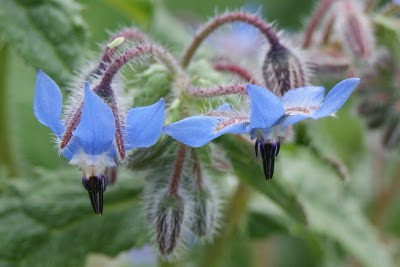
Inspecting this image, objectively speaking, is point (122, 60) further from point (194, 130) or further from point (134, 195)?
point (134, 195)

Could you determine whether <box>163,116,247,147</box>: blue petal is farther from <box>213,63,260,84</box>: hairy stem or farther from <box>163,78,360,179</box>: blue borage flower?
<box>213,63,260,84</box>: hairy stem

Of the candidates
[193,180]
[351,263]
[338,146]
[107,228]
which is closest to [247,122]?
[193,180]

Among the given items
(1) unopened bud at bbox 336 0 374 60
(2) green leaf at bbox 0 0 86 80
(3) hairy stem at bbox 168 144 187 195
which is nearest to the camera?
(3) hairy stem at bbox 168 144 187 195

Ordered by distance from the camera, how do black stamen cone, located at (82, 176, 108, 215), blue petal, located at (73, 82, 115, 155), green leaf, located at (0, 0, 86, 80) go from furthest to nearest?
green leaf, located at (0, 0, 86, 80)
black stamen cone, located at (82, 176, 108, 215)
blue petal, located at (73, 82, 115, 155)

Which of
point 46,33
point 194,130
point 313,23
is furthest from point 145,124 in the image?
point 313,23

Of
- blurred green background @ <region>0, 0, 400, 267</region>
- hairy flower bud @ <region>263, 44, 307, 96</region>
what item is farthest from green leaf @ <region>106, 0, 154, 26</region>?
hairy flower bud @ <region>263, 44, 307, 96</region>

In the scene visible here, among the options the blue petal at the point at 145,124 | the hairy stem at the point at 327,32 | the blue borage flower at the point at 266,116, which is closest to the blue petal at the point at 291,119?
the blue borage flower at the point at 266,116

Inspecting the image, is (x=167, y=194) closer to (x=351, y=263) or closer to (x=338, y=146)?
(x=351, y=263)
